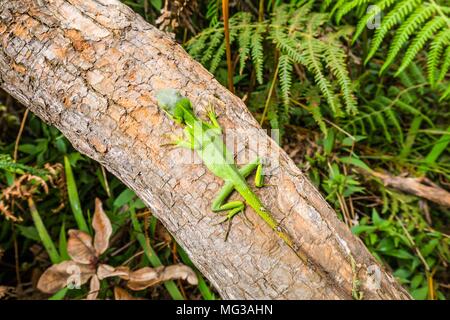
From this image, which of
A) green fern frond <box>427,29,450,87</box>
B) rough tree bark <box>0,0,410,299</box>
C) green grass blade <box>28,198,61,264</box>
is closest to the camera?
rough tree bark <box>0,0,410,299</box>

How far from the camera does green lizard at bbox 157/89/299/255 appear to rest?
2.09m

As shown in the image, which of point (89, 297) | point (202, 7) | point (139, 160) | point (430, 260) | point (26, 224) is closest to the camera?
point (139, 160)

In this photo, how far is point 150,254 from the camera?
3.23 metres

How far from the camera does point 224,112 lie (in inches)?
91.6

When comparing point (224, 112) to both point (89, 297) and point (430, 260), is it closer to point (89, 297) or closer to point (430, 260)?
point (89, 297)

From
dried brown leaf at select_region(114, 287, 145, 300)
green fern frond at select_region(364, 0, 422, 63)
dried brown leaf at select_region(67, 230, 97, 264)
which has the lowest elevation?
dried brown leaf at select_region(114, 287, 145, 300)

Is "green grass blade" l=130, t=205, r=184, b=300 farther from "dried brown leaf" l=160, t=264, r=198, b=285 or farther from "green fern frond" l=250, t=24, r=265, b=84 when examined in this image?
"green fern frond" l=250, t=24, r=265, b=84

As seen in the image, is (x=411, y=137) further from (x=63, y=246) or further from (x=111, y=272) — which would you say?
(x=63, y=246)

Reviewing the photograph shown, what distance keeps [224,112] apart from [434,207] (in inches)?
97.2

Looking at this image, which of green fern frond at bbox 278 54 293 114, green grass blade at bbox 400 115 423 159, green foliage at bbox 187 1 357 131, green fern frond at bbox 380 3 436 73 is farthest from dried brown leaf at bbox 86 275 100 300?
green grass blade at bbox 400 115 423 159

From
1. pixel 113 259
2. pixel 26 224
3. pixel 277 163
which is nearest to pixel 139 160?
pixel 277 163

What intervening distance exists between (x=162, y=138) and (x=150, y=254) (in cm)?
134

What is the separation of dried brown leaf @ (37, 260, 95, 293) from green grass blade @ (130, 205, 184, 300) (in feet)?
1.43

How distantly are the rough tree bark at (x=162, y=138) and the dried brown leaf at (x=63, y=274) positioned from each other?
1.09 metres
